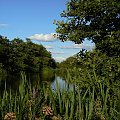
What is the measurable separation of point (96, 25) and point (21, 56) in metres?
144

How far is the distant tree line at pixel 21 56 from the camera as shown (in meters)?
137

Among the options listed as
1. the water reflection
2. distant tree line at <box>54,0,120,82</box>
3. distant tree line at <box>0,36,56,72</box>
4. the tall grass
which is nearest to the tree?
distant tree line at <box>54,0,120,82</box>

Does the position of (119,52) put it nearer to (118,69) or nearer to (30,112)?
(118,69)

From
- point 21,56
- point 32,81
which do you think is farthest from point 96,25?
point 21,56

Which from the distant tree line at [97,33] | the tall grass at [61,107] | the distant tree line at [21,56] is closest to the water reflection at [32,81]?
the tall grass at [61,107]

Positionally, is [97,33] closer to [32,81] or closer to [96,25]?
[96,25]

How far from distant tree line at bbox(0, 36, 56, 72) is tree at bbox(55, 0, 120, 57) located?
111 m

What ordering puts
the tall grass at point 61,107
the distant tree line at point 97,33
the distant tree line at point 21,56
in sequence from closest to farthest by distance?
the tall grass at point 61,107, the distant tree line at point 97,33, the distant tree line at point 21,56

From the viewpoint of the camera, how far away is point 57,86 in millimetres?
5270

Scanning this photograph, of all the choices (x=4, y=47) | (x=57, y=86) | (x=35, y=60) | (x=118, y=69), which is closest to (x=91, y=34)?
(x=118, y=69)

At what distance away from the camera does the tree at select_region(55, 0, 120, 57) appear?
1617 cm

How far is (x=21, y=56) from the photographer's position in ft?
525

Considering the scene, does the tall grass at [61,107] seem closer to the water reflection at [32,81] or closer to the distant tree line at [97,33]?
the water reflection at [32,81]

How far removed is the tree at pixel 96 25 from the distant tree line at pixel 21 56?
364 ft
